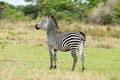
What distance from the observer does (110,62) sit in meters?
17.2

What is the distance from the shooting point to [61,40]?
45.0 ft

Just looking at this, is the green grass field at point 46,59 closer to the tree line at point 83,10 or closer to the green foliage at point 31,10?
the tree line at point 83,10

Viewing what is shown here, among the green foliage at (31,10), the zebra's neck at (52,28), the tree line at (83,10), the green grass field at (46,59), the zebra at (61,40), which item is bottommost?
the green foliage at (31,10)

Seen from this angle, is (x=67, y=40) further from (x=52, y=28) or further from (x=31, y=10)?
(x=31, y=10)

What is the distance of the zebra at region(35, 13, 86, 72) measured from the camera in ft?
44.1

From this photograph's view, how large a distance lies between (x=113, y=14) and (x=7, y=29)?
58.7ft

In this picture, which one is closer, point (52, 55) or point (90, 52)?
point (52, 55)

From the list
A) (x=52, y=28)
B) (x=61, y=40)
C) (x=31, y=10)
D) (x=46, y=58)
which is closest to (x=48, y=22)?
(x=52, y=28)

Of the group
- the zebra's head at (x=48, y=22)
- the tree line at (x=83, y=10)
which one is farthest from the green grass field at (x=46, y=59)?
the tree line at (x=83, y=10)

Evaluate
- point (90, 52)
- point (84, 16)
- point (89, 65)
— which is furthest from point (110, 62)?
point (84, 16)

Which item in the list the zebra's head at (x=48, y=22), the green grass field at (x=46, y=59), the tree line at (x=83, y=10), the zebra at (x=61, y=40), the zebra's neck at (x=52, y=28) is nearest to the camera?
the zebra at (x=61, y=40)

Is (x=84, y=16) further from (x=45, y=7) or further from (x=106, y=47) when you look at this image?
(x=106, y=47)

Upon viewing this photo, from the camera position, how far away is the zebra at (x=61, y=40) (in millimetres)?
13440

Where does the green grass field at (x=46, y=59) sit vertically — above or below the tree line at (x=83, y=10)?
above
